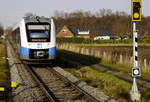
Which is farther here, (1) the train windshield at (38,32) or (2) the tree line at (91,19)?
(2) the tree line at (91,19)

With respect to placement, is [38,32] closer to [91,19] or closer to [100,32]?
[100,32]

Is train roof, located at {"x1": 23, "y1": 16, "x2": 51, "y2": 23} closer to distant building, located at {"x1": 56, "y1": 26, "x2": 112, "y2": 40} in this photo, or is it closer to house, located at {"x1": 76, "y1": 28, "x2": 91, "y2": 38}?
distant building, located at {"x1": 56, "y1": 26, "x2": 112, "y2": 40}

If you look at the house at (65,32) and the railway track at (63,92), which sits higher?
the house at (65,32)

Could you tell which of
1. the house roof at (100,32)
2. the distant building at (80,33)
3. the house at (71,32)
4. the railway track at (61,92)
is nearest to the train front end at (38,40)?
the railway track at (61,92)

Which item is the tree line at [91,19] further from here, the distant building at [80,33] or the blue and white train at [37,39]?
the blue and white train at [37,39]

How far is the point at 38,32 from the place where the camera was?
19.4 meters

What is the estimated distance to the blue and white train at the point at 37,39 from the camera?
1905 centimetres

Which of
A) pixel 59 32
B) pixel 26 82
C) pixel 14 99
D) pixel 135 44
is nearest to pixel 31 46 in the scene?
pixel 26 82

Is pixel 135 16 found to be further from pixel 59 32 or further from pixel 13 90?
pixel 59 32

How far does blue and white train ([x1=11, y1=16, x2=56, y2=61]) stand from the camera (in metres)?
19.0

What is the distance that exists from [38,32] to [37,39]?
0.54 metres

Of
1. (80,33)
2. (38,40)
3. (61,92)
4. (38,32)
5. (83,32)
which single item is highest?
(83,32)

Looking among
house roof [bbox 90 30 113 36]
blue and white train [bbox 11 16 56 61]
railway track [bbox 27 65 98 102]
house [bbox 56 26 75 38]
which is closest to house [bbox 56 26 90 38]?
house [bbox 56 26 75 38]

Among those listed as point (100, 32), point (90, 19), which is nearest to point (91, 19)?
point (90, 19)
